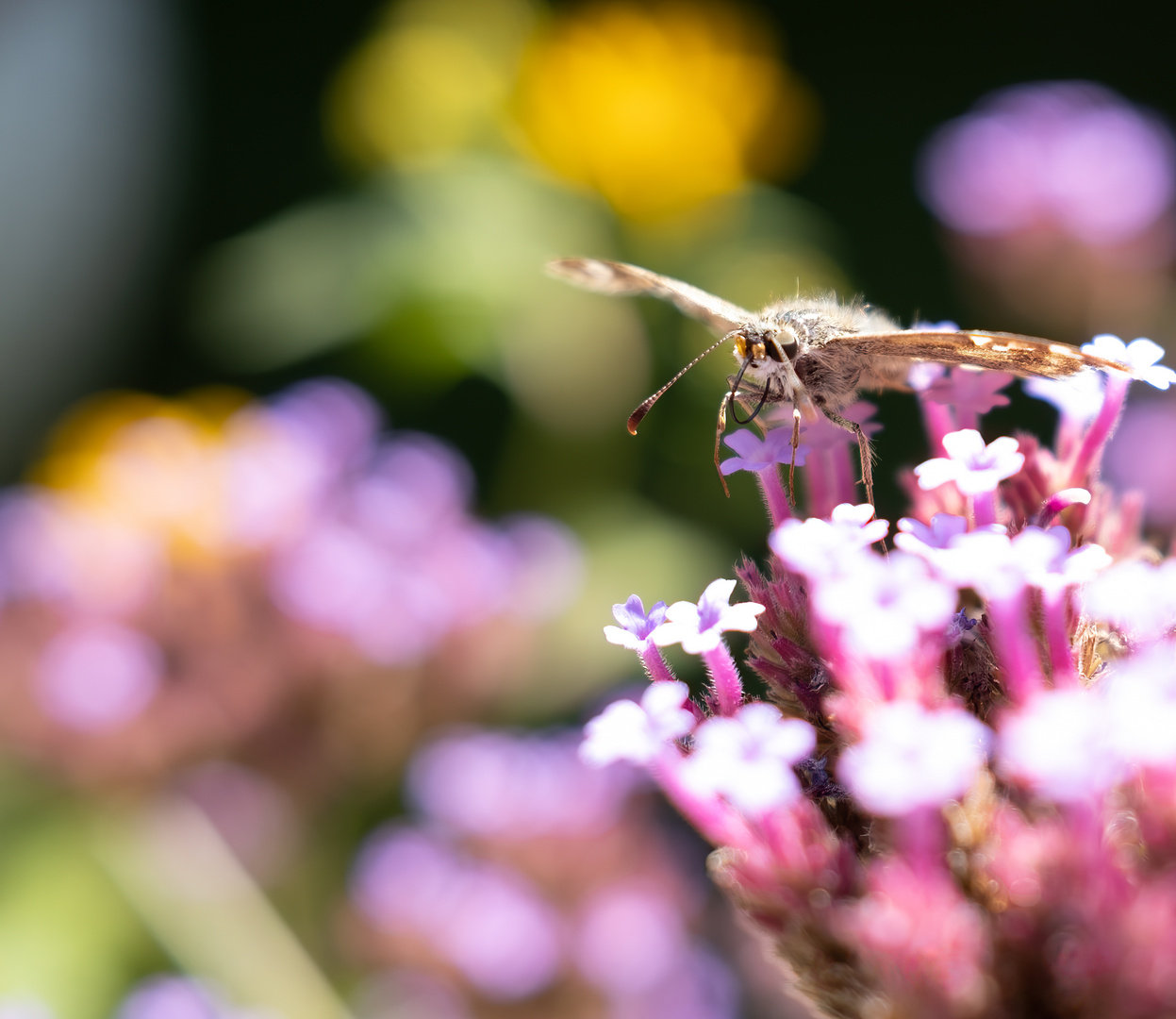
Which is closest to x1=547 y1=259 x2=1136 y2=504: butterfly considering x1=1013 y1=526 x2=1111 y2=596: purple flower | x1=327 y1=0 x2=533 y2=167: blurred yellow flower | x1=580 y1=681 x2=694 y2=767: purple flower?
x1=1013 y1=526 x2=1111 y2=596: purple flower

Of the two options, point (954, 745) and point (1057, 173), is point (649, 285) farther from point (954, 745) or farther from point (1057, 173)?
point (1057, 173)

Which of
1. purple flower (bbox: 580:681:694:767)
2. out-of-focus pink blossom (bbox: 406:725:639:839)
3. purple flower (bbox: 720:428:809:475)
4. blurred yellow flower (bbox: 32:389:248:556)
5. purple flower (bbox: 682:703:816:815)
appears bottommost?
out-of-focus pink blossom (bbox: 406:725:639:839)

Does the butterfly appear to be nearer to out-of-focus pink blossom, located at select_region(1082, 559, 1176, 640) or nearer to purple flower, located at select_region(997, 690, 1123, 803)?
out-of-focus pink blossom, located at select_region(1082, 559, 1176, 640)

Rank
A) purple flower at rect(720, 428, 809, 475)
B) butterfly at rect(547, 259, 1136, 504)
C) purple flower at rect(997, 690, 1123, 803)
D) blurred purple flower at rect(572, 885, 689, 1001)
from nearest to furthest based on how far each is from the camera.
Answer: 1. purple flower at rect(997, 690, 1123, 803)
2. butterfly at rect(547, 259, 1136, 504)
3. purple flower at rect(720, 428, 809, 475)
4. blurred purple flower at rect(572, 885, 689, 1001)

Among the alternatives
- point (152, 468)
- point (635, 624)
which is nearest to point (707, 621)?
point (635, 624)

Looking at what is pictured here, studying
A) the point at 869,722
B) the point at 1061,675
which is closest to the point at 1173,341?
the point at 1061,675

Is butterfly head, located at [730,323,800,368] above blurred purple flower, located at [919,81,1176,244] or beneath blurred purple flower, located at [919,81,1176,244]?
above
